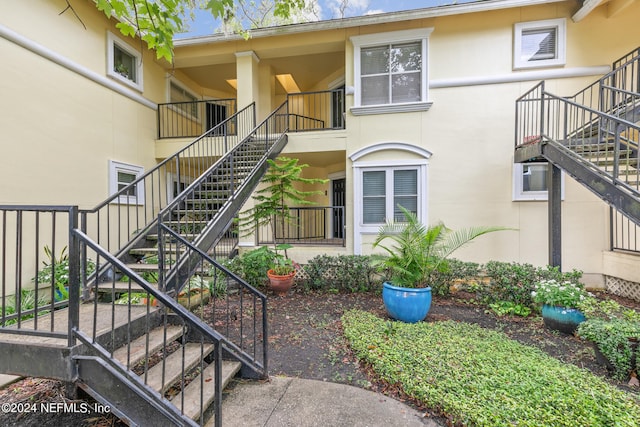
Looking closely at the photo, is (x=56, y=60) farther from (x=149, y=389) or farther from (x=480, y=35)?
(x=480, y=35)

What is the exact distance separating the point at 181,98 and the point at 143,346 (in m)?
8.76

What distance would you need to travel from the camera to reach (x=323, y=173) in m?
10.2

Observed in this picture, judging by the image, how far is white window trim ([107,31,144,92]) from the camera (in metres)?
6.57

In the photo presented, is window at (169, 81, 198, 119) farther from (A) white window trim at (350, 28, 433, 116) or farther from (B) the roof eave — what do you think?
(A) white window trim at (350, 28, 433, 116)

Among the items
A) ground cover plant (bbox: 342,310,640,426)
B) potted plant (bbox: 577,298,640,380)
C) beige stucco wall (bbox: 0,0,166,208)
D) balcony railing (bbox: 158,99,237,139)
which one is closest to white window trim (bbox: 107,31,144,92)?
beige stucco wall (bbox: 0,0,166,208)

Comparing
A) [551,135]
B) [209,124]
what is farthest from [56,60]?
→ [551,135]

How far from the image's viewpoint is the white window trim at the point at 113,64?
657 cm

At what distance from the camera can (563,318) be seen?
164 inches

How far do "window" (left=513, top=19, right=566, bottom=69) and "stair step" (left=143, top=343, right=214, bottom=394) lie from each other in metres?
7.96

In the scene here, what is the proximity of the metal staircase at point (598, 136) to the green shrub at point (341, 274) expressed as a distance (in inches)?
151

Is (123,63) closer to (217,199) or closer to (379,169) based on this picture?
(217,199)

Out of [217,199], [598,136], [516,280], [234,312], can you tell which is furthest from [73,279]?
[598,136]

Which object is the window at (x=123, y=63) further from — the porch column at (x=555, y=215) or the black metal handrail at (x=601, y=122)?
the porch column at (x=555, y=215)

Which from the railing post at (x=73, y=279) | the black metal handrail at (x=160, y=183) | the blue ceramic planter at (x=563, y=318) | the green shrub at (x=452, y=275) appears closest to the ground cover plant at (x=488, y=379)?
the blue ceramic planter at (x=563, y=318)
